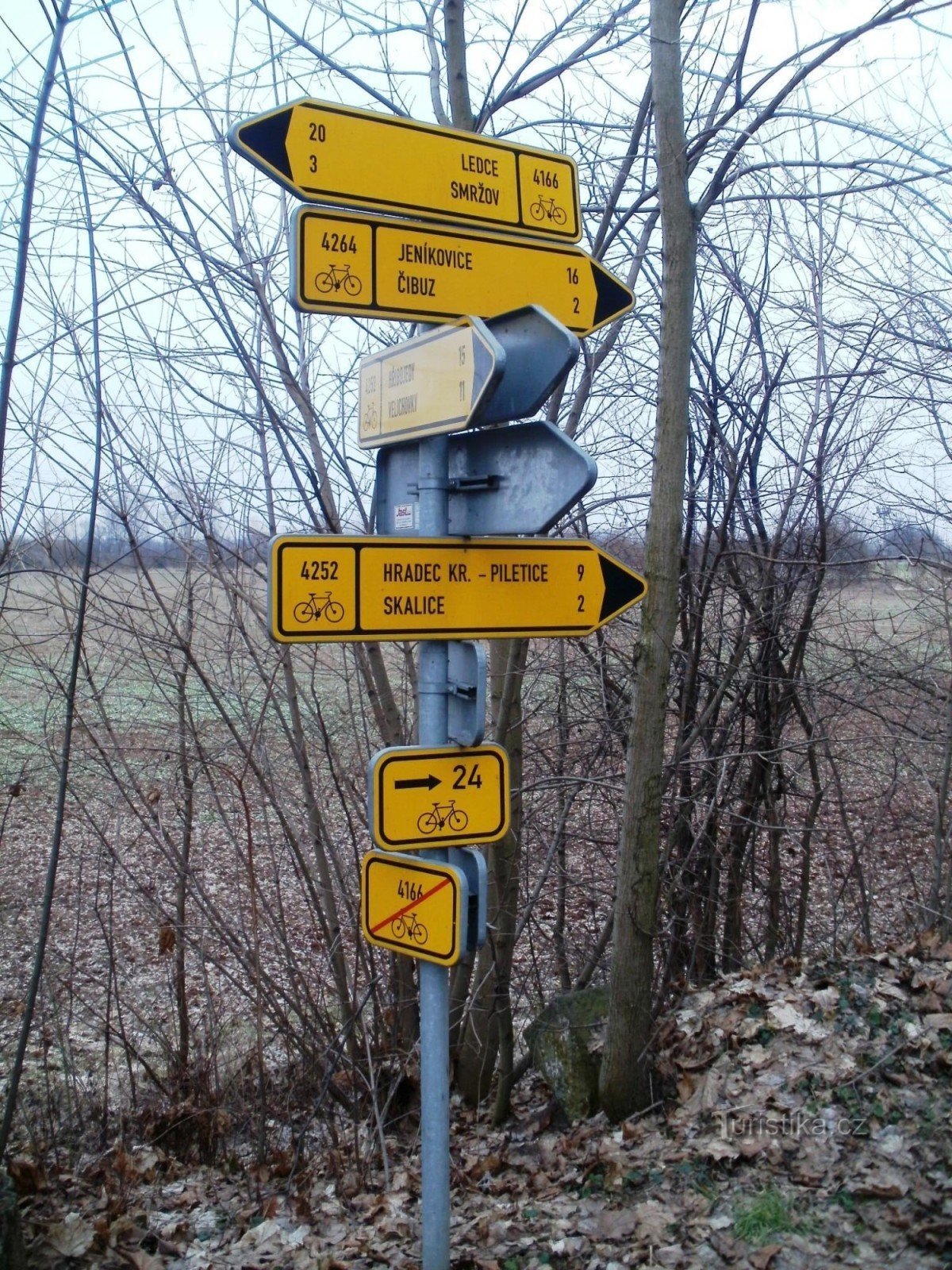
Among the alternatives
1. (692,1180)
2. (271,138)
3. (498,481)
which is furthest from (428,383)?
(692,1180)

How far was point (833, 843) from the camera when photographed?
7734 millimetres

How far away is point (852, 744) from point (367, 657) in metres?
3.80

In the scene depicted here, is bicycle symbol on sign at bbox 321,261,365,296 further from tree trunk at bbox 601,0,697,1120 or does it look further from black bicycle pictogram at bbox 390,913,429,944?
tree trunk at bbox 601,0,697,1120

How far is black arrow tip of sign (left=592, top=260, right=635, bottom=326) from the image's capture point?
309 cm

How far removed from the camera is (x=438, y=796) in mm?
2713

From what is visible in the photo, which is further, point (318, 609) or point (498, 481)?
point (498, 481)

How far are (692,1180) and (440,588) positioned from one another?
8.20 feet

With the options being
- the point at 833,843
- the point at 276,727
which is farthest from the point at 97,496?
the point at 833,843

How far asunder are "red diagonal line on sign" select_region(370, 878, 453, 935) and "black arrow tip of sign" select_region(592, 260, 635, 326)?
1633 mm

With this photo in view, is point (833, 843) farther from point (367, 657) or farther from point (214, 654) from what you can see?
point (214, 654)

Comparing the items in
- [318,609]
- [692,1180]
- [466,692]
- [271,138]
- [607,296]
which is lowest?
[692,1180]

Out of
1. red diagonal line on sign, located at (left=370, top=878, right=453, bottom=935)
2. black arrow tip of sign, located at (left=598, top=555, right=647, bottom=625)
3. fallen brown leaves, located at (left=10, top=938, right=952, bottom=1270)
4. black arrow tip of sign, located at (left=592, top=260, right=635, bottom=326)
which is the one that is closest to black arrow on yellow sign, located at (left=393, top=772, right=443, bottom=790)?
red diagonal line on sign, located at (left=370, top=878, right=453, bottom=935)

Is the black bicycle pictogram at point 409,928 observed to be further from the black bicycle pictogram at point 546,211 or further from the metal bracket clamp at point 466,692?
the black bicycle pictogram at point 546,211

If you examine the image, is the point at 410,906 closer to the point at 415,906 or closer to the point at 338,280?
the point at 415,906
